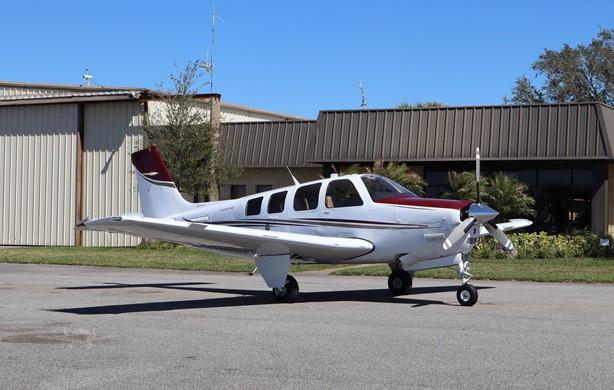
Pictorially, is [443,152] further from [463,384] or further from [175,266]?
[463,384]

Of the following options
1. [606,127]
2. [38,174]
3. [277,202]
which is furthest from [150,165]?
[38,174]

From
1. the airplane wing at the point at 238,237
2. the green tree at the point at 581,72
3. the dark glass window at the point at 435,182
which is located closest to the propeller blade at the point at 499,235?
the airplane wing at the point at 238,237

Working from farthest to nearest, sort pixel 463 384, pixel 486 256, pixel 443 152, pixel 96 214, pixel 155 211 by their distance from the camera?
pixel 96 214 < pixel 443 152 < pixel 486 256 < pixel 155 211 < pixel 463 384

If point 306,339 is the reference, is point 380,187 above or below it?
above

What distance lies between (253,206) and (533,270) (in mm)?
8847

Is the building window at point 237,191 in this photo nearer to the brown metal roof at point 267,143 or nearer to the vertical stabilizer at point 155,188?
the brown metal roof at point 267,143

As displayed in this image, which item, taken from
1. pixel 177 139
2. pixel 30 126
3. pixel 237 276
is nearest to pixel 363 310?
pixel 237 276

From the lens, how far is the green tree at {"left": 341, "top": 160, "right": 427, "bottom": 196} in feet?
91.8

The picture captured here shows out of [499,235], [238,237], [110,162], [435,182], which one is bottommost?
[238,237]

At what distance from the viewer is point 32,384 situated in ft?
25.2

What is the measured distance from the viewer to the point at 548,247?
26.1 metres

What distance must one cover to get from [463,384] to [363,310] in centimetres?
580

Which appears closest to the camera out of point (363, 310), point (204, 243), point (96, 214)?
point (363, 310)

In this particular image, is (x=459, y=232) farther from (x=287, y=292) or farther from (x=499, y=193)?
(x=499, y=193)
